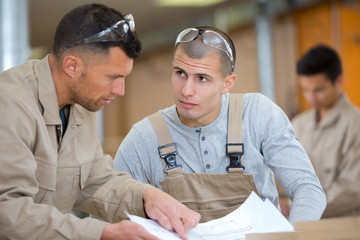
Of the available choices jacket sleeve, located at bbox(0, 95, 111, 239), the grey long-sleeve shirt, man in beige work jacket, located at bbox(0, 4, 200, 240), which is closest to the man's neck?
man in beige work jacket, located at bbox(0, 4, 200, 240)

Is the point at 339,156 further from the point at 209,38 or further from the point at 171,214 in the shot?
the point at 171,214

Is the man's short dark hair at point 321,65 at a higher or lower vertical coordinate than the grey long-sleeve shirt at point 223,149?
higher

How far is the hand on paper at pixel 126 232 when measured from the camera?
1.36 metres

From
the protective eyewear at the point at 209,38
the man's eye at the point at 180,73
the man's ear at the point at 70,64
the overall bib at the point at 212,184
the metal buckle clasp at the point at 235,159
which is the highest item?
the protective eyewear at the point at 209,38

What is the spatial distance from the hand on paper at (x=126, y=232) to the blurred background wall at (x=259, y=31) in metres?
3.82

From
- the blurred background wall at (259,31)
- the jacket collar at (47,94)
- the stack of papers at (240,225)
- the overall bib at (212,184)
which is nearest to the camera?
the stack of papers at (240,225)

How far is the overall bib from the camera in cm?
192

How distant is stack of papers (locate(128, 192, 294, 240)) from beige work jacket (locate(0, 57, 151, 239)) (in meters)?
0.19

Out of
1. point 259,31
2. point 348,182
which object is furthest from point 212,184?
point 259,31

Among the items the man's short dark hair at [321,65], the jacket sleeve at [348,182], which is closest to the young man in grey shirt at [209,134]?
the jacket sleeve at [348,182]

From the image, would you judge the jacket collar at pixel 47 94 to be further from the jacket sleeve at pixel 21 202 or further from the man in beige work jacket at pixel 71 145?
the jacket sleeve at pixel 21 202

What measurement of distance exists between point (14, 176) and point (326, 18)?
17.8 ft

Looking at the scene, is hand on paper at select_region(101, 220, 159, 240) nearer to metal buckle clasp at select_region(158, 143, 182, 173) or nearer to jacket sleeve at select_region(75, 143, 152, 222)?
jacket sleeve at select_region(75, 143, 152, 222)

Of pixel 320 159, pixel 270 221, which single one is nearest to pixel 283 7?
pixel 320 159
